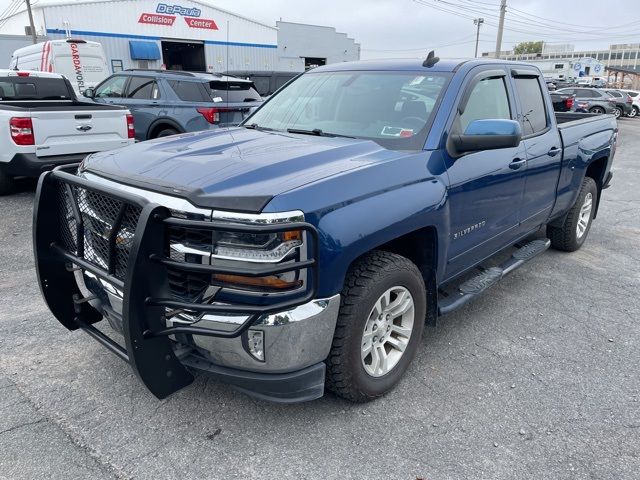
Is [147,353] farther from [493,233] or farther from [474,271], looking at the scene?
[474,271]

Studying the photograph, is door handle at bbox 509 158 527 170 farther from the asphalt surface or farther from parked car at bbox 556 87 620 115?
parked car at bbox 556 87 620 115

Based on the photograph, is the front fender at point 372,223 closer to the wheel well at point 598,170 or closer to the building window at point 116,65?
the wheel well at point 598,170

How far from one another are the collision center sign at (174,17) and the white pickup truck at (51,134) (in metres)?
25.1

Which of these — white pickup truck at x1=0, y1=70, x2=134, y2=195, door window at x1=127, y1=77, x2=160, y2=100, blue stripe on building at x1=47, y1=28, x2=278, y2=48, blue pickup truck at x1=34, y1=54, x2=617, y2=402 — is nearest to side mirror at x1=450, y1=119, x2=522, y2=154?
blue pickup truck at x1=34, y1=54, x2=617, y2=402

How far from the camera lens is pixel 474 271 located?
4.39 metres

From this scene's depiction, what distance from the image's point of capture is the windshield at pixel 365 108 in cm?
326

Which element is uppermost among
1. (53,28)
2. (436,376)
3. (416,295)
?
(53,28)

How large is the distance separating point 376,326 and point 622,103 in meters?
30.9

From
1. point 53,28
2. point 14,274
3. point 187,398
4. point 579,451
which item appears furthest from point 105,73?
point 579,451

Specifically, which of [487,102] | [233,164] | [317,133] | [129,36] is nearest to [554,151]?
[487,102]

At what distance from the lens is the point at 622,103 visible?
27875mm

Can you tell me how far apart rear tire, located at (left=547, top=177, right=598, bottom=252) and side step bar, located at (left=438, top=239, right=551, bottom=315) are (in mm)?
1056

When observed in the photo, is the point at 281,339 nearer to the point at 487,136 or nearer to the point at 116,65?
the point at 487,136

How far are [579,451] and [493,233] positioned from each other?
5.31 ft
